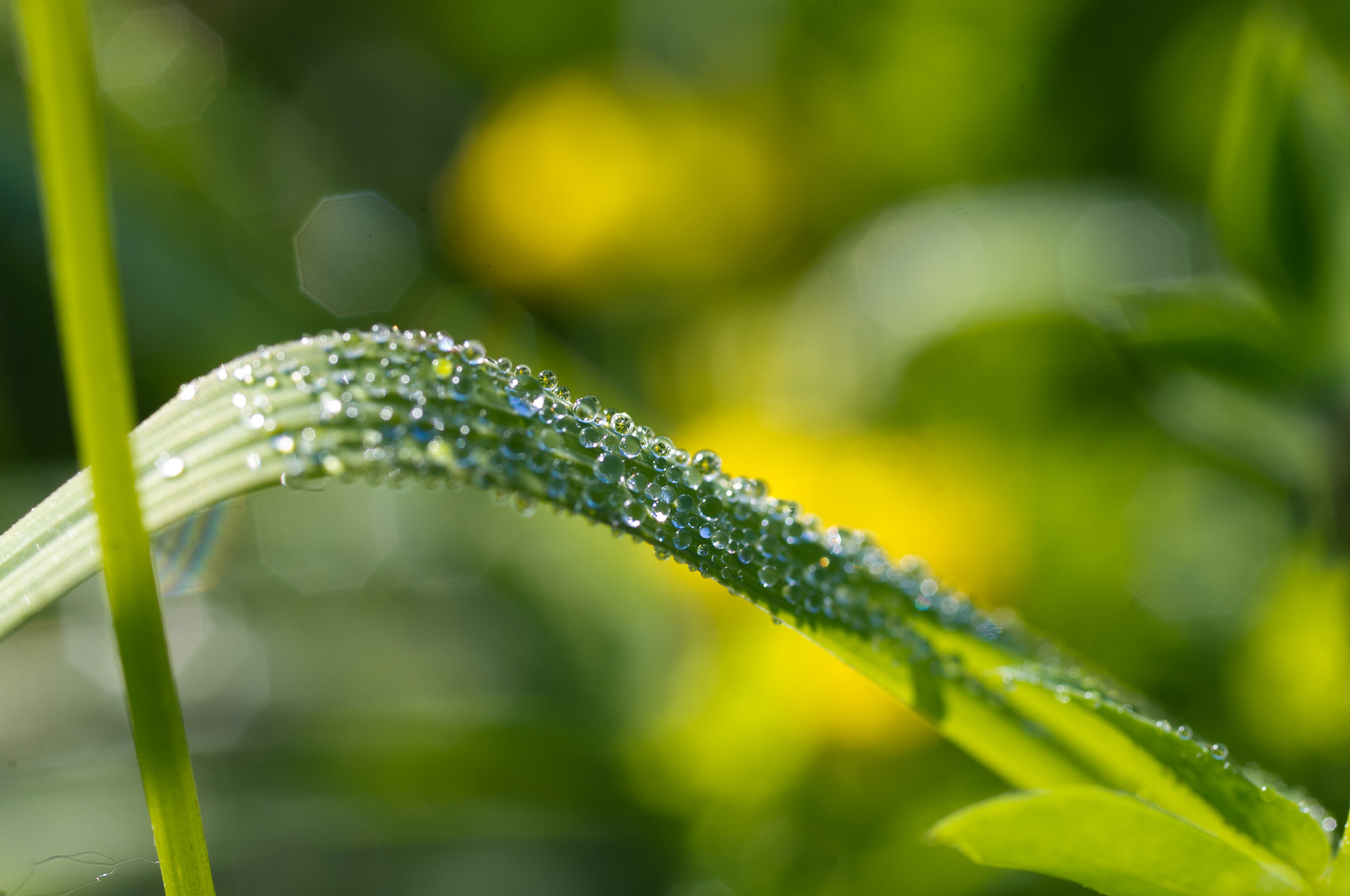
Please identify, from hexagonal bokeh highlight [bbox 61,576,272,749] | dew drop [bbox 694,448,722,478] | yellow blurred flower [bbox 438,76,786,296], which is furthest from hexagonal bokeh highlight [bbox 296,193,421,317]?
dew drop [bbox 694,448,722,478]

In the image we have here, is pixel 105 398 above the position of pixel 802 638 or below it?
below

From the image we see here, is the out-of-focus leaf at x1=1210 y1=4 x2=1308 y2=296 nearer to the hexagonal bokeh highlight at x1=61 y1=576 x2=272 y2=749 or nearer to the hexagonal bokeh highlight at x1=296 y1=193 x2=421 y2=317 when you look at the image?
the hexagonal bokeh highlight at x1=61 y1=576 x2=272 y2=749

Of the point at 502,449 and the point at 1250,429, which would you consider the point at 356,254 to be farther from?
the point at 502,449

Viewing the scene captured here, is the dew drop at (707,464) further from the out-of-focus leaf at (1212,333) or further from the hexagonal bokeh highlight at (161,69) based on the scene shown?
the hexagonal bokeh highlight at (161,69)

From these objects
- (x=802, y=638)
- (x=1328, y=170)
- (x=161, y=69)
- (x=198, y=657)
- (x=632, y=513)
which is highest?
(x=161, y=69)

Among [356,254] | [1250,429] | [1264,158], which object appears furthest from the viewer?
[356,254]

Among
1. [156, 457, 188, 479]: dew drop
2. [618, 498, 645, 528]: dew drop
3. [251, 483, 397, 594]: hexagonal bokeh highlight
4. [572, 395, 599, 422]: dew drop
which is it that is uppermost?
[251, 483, 397, 594]: hexagonal bokeh highlight

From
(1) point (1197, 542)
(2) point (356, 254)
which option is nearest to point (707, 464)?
(1) point (1197, 542)
